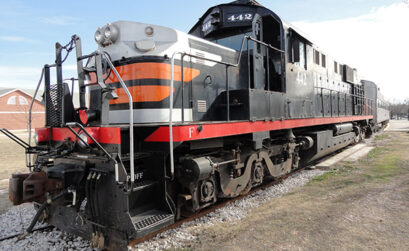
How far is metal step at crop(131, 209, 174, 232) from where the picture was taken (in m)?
3.25

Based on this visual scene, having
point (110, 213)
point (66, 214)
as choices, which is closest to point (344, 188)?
point (110, 213)

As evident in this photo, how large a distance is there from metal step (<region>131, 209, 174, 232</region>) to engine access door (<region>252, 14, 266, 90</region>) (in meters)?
2.92

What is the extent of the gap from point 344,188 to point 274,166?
1.56 m

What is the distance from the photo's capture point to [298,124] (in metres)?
6.38

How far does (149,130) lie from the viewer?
361 centimetres

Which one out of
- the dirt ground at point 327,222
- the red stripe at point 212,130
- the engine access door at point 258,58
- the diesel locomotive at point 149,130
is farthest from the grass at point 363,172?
the engine access door at point 258,58

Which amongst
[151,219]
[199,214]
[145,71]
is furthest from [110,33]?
[199,214]

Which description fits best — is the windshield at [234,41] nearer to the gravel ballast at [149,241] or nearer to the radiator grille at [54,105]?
the gravel ballast at [149,241]

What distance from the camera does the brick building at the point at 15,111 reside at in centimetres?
3466

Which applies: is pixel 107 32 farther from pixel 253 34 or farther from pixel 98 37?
pixel 253 34

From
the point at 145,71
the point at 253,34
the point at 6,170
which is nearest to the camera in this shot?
the point at 145,71

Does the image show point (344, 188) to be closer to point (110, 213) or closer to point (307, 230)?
point (307, 230)

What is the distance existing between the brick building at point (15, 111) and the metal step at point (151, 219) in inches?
1428

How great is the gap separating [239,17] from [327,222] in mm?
4084
